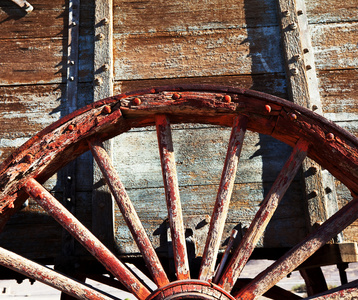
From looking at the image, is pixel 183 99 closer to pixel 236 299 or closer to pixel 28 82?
pixel 236 299

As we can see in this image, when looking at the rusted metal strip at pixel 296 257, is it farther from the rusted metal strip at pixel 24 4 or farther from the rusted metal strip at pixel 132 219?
the rusted metal strip at pixel 24 4

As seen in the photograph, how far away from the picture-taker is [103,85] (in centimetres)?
294

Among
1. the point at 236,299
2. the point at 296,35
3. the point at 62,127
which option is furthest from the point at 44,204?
the point at 296,35

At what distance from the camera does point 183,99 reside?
2271mm

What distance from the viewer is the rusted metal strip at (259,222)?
6.66 ft

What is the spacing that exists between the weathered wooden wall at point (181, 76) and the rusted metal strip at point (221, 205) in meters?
0.53

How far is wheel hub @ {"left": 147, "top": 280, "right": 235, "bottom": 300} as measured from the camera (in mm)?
1926

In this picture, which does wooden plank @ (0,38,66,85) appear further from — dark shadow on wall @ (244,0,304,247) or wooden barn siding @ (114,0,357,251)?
dark shadow on wall @ (244,0,304,247)

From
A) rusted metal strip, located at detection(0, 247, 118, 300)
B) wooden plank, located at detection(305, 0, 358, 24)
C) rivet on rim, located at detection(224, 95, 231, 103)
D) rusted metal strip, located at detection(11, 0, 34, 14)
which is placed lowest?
rusted metal strip, located at detection(0, 247, 118, 300)

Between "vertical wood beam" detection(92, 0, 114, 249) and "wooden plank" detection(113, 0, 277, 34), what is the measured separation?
0.11m

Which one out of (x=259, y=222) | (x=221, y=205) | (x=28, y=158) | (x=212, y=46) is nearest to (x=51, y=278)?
(x=28, y=158)

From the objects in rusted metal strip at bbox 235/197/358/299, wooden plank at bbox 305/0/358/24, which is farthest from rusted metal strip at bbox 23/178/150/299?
wooden plank at bbox 305/0/358/24

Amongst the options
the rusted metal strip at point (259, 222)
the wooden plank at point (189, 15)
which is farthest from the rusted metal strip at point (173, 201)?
the wooden plank at point (189, 15)

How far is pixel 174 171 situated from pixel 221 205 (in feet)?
1.17
